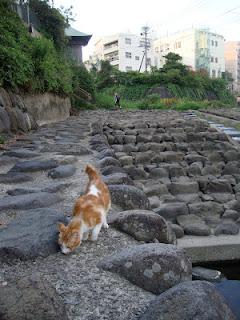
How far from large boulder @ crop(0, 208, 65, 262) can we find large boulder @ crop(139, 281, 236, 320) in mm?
931

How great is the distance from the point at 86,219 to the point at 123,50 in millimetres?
68662

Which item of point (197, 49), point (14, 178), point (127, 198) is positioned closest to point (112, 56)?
Answer: point (197, 49)

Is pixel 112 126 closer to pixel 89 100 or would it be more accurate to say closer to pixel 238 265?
pixel 238 265

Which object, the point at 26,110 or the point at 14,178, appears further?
the point at 26,110

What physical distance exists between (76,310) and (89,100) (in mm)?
23242

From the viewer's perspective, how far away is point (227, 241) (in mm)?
4613

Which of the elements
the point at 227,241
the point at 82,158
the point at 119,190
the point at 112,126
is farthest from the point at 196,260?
the point at 112,126

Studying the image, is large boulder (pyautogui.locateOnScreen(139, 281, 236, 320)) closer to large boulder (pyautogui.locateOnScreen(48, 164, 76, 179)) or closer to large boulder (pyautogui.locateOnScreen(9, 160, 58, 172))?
large boulder (pyautogui.locateOnScreen(48, 164, 76, 179))

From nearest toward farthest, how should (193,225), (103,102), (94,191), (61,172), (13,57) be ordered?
(94,191), (193,225), (61,172), (13,57), (103,102)

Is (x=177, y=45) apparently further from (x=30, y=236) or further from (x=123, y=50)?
(x=30, y=236)

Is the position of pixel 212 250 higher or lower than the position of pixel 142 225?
lower

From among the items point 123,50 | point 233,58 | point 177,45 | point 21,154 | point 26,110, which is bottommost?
point 21,154

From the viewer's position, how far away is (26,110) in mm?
10266

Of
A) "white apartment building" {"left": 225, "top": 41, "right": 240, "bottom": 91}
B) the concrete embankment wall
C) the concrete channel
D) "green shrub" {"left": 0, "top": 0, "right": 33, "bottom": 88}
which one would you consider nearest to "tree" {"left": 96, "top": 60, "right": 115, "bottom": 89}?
the concrete embankment wall
